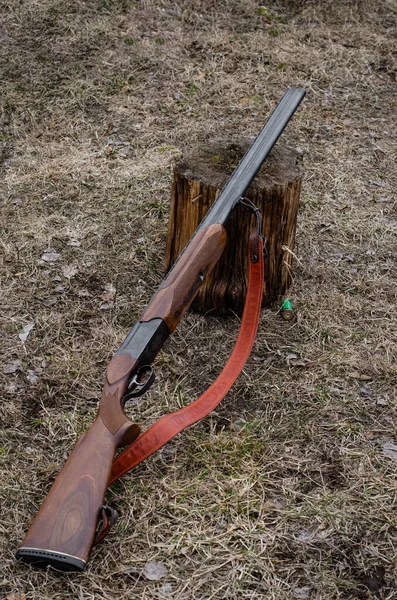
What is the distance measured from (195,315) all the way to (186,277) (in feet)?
3.22

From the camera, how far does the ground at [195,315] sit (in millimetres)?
2895

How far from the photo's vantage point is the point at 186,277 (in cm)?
340

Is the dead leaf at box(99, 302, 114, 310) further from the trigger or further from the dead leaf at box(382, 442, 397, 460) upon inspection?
the dead leaf at box(382, 442, 397, 460)

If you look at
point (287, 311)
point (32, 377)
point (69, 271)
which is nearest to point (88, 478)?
point (32, 377)

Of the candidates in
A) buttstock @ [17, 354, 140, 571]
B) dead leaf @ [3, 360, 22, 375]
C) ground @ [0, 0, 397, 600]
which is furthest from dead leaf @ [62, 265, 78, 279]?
buttstock @ [17, 354, 140, 571]

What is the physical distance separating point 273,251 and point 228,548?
6.66 feet

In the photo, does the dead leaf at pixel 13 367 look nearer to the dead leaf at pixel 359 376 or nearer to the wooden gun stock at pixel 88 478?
the wooden gun stock at pixel 88 478

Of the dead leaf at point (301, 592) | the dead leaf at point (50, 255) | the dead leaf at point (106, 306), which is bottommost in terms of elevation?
the dead leaf at point (301, 592)

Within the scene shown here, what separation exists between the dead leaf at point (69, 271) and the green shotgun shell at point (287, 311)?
1.57m

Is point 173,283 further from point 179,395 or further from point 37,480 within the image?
point 37,480

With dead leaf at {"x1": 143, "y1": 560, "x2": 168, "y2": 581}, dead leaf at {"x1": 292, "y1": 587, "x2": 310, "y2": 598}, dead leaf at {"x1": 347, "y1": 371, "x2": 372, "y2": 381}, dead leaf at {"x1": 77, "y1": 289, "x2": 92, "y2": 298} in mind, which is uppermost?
dead leaf at {"x1": 77, "y1": 289, "x2": 92, "y2": 298}

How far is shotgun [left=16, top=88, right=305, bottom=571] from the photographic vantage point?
8.23ft

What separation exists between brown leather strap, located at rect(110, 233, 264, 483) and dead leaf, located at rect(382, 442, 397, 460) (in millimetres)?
880

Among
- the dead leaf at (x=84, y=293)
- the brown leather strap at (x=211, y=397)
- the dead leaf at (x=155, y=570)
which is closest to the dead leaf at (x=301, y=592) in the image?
the dead leaf at (x=155, y=570)
